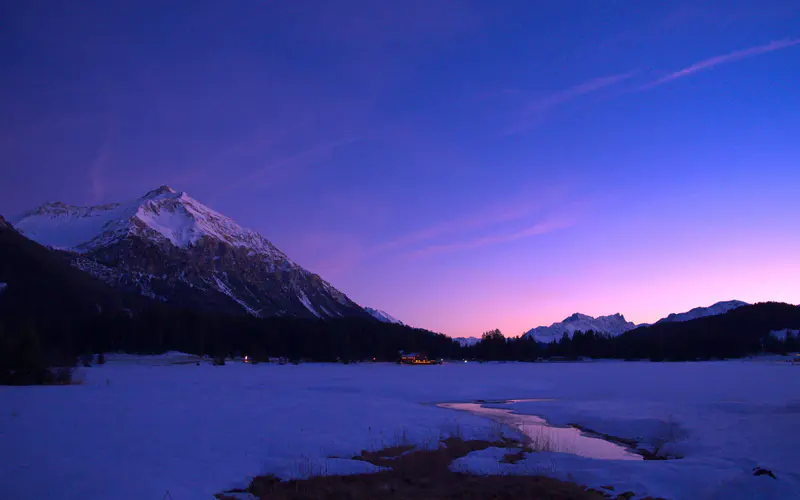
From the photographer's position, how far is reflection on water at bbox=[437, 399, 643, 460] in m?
18.5

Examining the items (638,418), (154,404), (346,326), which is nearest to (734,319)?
(346,326)

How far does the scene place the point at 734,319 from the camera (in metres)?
192

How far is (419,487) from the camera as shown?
41.4 ft

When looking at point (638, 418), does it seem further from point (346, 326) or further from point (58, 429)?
point (346, 326)

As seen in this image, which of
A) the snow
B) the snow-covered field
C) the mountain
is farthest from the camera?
the snow

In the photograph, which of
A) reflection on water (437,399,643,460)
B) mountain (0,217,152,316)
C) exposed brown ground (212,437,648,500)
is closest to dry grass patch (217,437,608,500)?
exposed brown ground (212,437,648,500)

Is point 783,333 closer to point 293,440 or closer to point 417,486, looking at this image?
point 293,440

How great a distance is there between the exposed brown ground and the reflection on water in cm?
556

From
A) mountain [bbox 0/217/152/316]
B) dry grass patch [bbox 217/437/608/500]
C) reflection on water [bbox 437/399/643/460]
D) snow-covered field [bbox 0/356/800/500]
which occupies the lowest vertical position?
reflection on water [bbox 437/399/643/460]

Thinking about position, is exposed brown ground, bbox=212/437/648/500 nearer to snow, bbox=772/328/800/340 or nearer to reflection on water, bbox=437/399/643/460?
reflection on water, bbox=437/399/643/460

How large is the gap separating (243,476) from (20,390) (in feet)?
63.5

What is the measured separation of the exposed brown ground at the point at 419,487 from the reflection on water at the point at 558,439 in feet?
18.2

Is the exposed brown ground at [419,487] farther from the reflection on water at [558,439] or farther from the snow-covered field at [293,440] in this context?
the reflection on water at [558,439]

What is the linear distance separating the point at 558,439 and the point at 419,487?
34.5 feet
